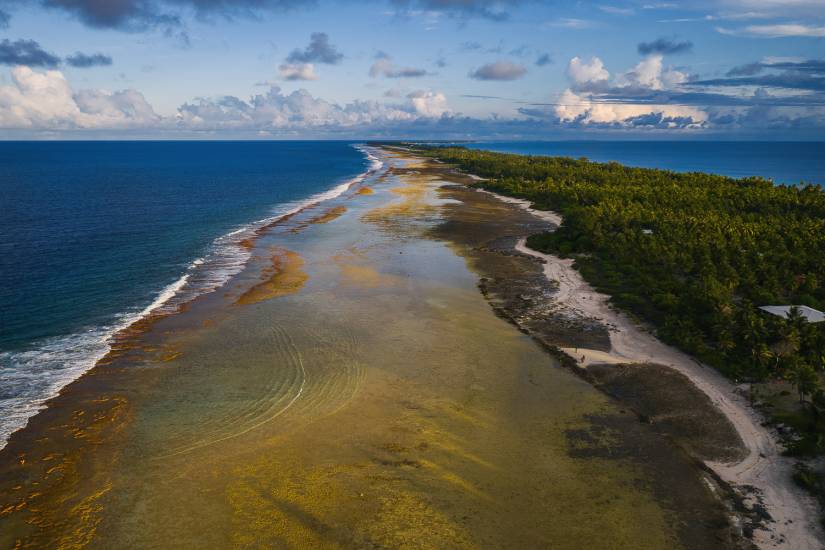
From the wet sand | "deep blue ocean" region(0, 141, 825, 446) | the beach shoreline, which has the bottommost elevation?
"deep blue ocean" region(0, 141, 825, 446)

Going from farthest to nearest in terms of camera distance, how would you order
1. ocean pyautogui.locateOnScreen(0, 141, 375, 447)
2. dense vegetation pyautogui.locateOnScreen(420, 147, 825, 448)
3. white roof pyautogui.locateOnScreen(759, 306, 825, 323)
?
white roof pyautogui.locateOnScreen(759, 306, 825, 323) < ocean pyautogui.locateOnScreen(0, 141, 375, 447) < dense vegetation pyautogui.locateOnScreen(420, 147, 825, 448)

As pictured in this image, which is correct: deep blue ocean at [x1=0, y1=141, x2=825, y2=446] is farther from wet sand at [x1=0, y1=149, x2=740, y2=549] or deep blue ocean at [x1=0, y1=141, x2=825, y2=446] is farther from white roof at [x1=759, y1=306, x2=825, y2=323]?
white roof at [x1=759, y1=306, x2=825, y2=323]

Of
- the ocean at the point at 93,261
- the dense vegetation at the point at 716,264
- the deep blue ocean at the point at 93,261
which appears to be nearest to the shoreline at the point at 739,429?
the dense vegetation at the point at 716,264

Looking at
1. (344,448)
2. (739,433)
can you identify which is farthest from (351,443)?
(739,433)

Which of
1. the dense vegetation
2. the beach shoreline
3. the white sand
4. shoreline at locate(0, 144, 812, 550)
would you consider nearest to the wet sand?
shoreline at locate(0, 144, 812, 550)

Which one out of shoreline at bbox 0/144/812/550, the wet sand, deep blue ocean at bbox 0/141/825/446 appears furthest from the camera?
deep blue ocean at bbox 0/141/825/446

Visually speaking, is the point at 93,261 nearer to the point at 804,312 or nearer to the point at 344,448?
the point at 344,448

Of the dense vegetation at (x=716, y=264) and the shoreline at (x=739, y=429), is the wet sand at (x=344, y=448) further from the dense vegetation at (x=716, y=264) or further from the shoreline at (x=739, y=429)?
the dense vegetation at (x=716, y=264)

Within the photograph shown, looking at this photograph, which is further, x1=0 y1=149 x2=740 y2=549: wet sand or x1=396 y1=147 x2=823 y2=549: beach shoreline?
x1=396 y1=147 x2=823 y2=549: beach shoreline
